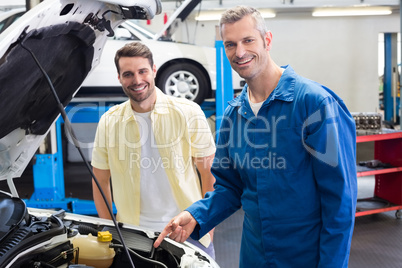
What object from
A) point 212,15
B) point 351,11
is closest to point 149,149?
point 212,15

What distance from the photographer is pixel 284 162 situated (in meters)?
1.50

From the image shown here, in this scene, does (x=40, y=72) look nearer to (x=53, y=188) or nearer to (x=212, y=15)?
(x=53, y=188)

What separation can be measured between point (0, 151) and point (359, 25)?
11.5 meters

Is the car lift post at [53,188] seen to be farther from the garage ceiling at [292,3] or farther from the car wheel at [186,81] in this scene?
the garage ceiling at [292,3]

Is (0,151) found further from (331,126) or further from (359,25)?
(359,25)

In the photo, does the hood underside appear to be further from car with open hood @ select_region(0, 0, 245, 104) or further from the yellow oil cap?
car with open hood @ select_region(0, 0, 245, 104)

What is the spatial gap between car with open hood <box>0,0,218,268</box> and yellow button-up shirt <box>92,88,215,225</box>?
0.81ft

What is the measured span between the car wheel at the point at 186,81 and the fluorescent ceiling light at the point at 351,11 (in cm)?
707

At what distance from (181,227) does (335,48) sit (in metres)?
10.9

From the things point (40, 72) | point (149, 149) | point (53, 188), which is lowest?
point (53, 188)

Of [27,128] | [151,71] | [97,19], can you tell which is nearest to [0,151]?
[27,128]

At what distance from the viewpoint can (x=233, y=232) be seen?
4.36m

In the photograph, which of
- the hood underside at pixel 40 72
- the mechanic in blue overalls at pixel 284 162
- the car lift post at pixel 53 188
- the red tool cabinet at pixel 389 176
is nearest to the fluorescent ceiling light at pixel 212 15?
the red tool cabinet at pixel 389 176

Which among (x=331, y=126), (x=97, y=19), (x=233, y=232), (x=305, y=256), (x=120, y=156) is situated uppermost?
(x=97, y=19)
